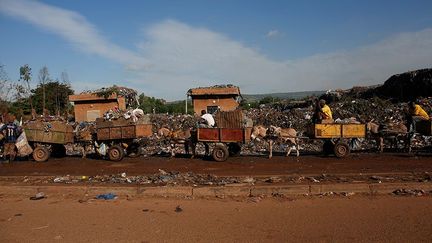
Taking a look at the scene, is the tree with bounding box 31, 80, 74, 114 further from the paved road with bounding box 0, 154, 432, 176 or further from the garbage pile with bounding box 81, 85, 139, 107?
the paved road with bounding box 0, 154, 432, 176

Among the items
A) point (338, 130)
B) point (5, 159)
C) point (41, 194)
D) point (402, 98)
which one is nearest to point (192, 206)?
point (41, 194)

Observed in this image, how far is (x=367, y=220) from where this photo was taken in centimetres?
701

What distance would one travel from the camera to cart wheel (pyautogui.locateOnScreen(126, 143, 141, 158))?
16.6 m

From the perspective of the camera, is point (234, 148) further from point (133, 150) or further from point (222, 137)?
point (133, 150)

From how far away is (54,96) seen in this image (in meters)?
53.4

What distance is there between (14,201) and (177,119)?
20.4 m

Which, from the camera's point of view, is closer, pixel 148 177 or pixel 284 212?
pixel 284 212

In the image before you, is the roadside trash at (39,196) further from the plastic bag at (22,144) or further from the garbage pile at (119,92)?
the garbage pile at (119,92)

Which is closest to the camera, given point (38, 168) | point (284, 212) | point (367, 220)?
point (367, 220)

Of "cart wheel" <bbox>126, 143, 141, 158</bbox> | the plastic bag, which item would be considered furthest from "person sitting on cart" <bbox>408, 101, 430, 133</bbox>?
the plastic bag

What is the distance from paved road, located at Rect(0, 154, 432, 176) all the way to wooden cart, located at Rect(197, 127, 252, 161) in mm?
346

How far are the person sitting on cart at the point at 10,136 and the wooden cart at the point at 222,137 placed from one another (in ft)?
22.9

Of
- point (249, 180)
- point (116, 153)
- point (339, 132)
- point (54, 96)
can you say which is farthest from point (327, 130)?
point (54, 96)

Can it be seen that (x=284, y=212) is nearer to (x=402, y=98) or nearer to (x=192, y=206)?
(x=192, y=206)
